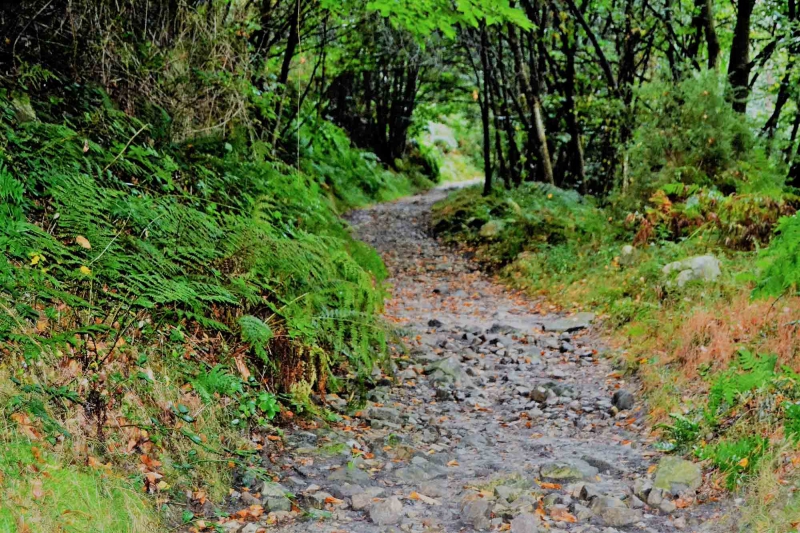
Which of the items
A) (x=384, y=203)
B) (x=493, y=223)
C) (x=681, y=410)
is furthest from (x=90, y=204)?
(x=384, y=203)

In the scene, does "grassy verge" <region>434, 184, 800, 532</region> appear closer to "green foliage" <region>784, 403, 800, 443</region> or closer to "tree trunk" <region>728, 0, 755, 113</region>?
"green foliage" <region>784, 403, 800, 443</region>

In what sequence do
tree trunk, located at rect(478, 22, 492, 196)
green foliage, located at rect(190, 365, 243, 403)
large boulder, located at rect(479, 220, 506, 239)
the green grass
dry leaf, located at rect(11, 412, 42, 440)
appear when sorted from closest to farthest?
the green grass → dry leaf, located at rect(11, 412, 42, 440) → green foliage, located at rect(190, 365, 243, 403) → large boulder, located at rect(479, 220, 506, 239) → tree trunk, located at rect(478, 22, 492, 196)

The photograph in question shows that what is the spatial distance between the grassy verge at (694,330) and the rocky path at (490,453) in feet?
0.81

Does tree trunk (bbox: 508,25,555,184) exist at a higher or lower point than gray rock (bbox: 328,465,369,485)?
higher

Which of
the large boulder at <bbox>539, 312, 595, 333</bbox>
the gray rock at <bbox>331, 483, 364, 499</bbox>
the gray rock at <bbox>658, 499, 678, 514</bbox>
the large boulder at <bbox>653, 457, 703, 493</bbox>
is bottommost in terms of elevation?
the gray rock at <bbox>331, 483, 364, 499</bbox>

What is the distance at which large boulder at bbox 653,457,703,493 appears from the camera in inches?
145

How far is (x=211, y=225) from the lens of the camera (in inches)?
182

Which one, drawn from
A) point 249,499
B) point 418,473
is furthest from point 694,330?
point 249,499

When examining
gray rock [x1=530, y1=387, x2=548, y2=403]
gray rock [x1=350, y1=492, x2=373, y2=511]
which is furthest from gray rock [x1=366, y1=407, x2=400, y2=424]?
gray rock [x1=530, y1=387, x2=548, y2=403]

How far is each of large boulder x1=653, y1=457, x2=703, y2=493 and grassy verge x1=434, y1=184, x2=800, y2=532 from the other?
115 mm

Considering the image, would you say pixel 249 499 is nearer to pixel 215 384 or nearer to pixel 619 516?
pixel 215 384

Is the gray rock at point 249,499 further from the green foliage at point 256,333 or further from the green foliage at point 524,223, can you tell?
the green foliage at point 524,223

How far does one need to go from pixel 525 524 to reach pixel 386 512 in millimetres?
742

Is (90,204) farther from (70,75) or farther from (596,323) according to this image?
(596,323)
